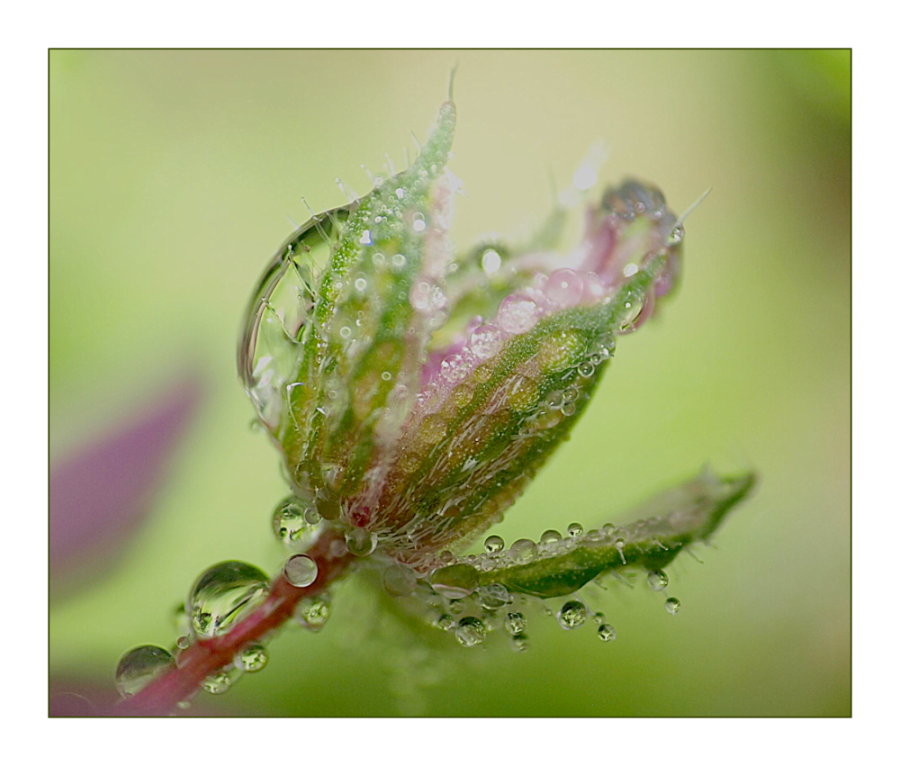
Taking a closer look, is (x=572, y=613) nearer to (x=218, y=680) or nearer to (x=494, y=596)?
(x=494, y=596)

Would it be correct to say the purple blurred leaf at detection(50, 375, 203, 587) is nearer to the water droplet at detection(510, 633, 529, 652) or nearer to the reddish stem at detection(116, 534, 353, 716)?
the reddish stem at detection(116, 534, 353, 716)

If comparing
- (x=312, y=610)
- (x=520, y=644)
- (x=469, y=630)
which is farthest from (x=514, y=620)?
(x=520, y=644)

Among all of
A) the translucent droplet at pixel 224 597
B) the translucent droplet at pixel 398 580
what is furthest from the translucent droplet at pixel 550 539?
the translucent droplet at pixel 224 597

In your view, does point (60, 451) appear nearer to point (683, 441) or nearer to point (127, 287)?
point (127, 287)

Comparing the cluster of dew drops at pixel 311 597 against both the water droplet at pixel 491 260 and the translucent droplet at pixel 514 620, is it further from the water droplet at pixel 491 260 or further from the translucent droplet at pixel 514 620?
the water droplet at pixel 491 260

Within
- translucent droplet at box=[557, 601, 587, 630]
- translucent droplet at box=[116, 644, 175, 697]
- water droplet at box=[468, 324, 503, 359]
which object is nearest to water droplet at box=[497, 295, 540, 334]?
water droplet at box=[468, 324, 503, 359]

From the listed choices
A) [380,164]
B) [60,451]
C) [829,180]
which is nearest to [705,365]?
[829,180]
